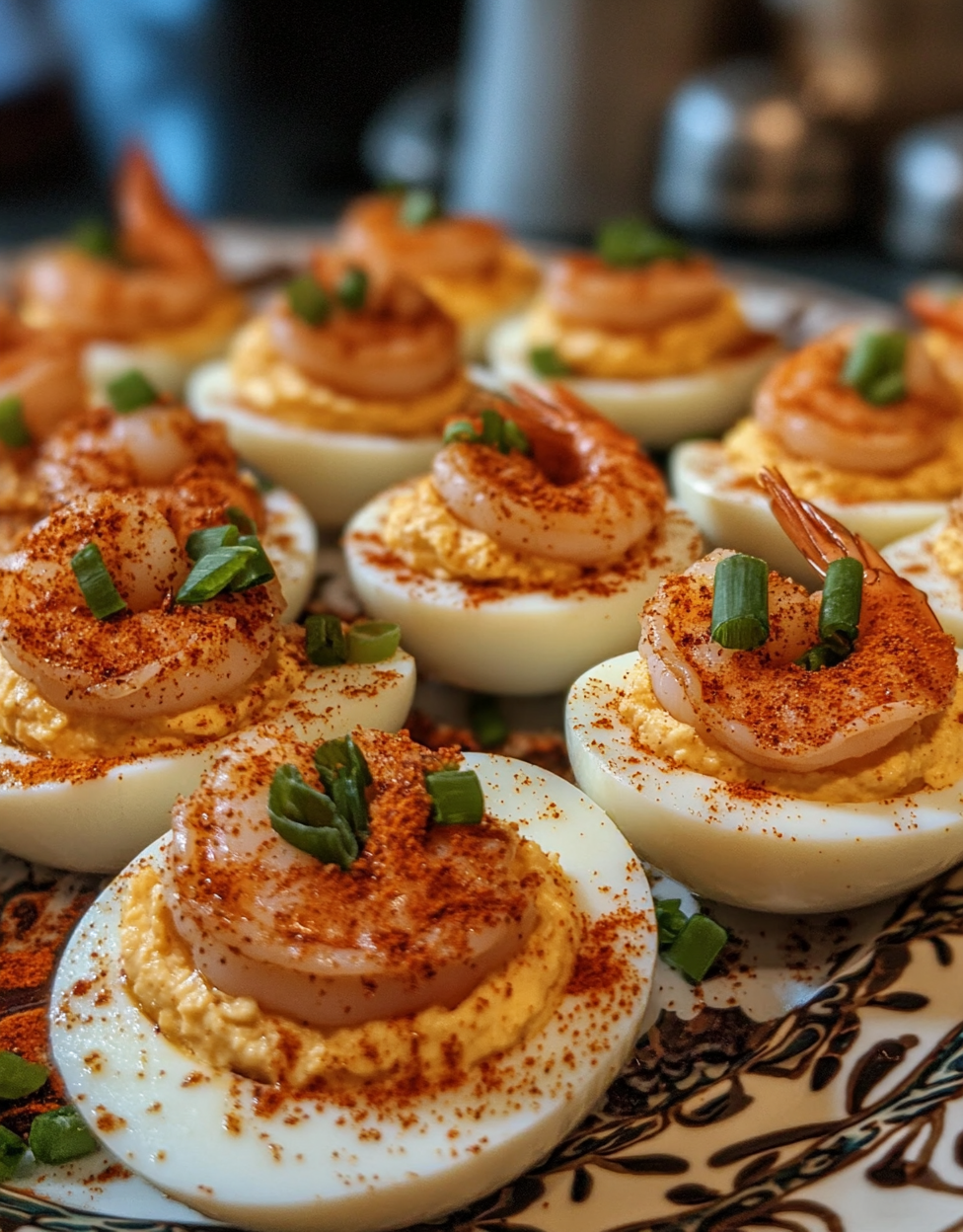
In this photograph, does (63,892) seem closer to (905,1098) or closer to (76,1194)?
(76,1194)

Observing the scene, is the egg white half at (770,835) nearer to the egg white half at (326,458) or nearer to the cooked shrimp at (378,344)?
the egg white half at (326,458)

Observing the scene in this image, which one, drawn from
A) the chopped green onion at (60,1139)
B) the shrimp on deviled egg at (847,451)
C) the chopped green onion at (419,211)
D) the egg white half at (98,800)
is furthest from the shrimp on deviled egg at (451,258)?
the chopped green onion at (60,1139)

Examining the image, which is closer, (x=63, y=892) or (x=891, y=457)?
(x=63, y=892)

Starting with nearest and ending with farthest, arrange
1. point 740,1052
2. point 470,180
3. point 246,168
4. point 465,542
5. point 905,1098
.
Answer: point 905,1098 < point 740,1052 < point 465,542 < point 470,180 < point 246,168

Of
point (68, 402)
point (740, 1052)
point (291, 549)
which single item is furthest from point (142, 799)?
point (68, 402)

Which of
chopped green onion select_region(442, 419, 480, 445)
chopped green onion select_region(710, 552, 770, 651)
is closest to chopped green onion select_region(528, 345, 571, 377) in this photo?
chopped green onion select_region(442, 419, 480, 445)

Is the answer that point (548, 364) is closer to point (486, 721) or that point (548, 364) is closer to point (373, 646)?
point (486, 721)

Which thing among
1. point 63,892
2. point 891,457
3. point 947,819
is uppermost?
point 891,457

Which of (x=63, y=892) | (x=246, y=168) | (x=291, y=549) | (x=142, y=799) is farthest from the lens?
(x=246, y=168)
